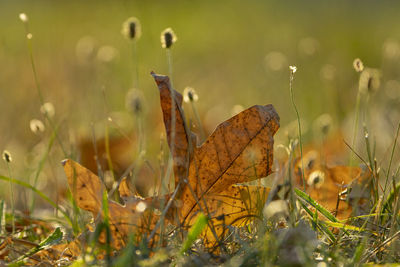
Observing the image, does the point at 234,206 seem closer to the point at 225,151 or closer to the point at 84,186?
the point at 225,151

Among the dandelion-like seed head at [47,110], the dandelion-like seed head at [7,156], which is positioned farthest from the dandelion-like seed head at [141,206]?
the dandelion-like seed head at [47,110]

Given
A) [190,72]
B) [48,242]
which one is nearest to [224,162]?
[48,242]

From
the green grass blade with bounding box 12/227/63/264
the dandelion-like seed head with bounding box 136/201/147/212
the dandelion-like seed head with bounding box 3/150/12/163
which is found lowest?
the green grass blade with bounding box 12/227/63/264

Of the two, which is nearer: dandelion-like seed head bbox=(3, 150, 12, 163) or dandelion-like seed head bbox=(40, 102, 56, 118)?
dandelion-like seed head bbox=(3, 150, 12, 163)

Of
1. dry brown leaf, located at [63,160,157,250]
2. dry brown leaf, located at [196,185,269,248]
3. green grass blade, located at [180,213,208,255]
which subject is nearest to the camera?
green grass blade, located at [180,213,208,255]

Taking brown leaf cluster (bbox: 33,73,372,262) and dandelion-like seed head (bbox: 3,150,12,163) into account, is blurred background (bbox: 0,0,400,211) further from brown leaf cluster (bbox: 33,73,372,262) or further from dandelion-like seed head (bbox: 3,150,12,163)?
dandelion-like seed head (bbox: 3,150,12,163)

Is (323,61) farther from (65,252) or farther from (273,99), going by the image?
(65,252)

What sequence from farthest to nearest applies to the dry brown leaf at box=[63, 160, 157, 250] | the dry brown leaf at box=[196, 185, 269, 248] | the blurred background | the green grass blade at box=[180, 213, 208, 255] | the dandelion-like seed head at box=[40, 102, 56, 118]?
1. the blurred background
2. the dandelion-like seed head at box=[40, 102, 56, 118]
3. the dry brown leaf at box=[196, 185, 269, 248]
4. the dry brown leaf at box=[63, 160, 157, 250]
5. the green grass blade at box=[180, 213, 208, 255]

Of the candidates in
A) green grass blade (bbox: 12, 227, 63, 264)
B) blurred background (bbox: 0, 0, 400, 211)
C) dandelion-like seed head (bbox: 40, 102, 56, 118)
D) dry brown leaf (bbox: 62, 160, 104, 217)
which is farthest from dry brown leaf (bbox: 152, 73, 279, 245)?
dandelion-like seed head (bbox: 40, 102, 56, 118)
